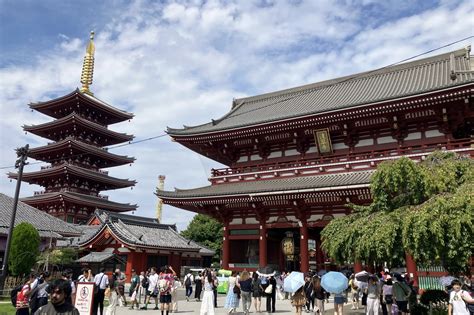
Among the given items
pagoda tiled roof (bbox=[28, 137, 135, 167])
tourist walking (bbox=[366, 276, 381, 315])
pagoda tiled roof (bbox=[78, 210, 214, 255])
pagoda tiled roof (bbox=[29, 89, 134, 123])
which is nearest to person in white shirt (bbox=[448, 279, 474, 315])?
tourist walking (bbox=[366, 276, 381, 315])

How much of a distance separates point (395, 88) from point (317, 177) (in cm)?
750

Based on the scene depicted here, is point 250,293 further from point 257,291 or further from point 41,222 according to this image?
point 41,222

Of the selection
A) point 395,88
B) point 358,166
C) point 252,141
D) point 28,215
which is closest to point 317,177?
point 358,166

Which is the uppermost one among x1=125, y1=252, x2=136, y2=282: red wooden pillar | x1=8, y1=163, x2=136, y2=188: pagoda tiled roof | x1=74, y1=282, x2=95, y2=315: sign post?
x1=8, y1=163, x2=136, y2=188: pagoda tiled roof

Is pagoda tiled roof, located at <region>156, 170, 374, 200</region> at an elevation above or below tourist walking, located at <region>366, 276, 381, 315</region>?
above

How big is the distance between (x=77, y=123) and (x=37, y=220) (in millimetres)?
19213

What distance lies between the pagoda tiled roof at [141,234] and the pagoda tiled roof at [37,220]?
5.74ft

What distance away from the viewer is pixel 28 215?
93.7 feet

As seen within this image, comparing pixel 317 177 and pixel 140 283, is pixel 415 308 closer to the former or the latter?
pixel 317 177

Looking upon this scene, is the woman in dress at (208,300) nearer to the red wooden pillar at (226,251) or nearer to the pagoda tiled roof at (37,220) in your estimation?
the red wooden pillar at (226,251)

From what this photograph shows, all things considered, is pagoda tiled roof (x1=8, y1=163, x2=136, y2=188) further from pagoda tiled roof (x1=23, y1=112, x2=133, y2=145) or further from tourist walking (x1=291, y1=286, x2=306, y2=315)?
tourist walking (x1=291, y1=286, x2=306, y2=315)

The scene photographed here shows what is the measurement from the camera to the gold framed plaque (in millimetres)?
21188

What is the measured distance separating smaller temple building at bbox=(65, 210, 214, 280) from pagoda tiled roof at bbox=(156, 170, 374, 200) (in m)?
6.62

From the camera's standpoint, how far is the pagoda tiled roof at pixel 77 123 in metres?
45.0
